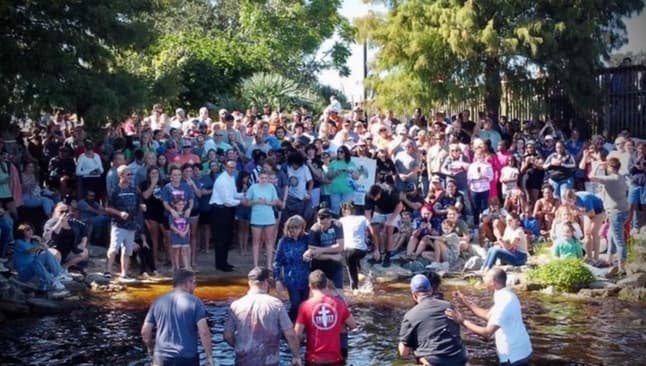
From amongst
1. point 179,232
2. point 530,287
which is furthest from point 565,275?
point 179,232

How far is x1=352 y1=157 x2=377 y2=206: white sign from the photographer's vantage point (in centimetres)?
2075

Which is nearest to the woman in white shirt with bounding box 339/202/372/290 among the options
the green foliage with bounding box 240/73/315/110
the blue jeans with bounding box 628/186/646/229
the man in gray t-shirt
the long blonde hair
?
the long blonde hair

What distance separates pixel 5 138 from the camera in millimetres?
20250

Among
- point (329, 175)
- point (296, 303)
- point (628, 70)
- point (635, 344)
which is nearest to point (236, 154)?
point (329, 175)

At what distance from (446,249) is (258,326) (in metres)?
10.4

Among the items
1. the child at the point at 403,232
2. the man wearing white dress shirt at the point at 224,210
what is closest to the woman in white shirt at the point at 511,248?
the child at the point at 403,232

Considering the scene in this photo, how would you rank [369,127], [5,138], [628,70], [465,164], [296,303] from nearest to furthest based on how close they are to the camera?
[296,303] → [5,138] → [465,164] → [369,127] → [628,70]

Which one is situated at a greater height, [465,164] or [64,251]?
[465,164]

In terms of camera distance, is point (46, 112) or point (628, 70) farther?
point (628, 70)

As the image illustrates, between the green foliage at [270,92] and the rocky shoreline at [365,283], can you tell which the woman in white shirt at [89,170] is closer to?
the rocky shoreline at [365,283]

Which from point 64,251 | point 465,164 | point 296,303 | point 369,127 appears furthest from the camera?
point 369,127

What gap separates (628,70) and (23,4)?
53.3 feet

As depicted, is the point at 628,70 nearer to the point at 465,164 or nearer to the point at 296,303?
the point at 465,164

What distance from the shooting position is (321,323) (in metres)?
10.8
